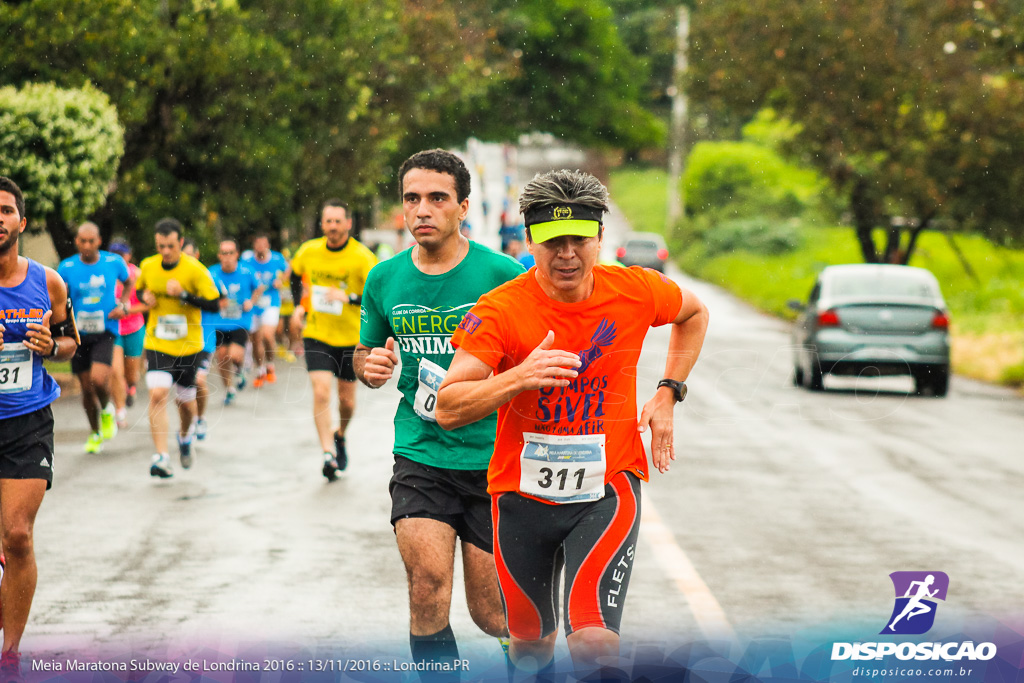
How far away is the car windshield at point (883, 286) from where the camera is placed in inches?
656

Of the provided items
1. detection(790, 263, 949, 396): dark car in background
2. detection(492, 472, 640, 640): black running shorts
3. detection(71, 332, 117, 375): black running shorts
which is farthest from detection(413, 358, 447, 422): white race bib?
detection(790, 263, 949, 396): dark car in background

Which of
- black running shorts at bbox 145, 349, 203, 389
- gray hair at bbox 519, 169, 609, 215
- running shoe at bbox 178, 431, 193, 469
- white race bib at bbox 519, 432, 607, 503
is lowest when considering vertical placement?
running shoe at bbox 178, 431, 193, 469

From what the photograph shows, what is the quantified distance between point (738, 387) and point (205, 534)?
12.9 m

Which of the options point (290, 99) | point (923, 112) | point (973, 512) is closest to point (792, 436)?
point (973, 512)

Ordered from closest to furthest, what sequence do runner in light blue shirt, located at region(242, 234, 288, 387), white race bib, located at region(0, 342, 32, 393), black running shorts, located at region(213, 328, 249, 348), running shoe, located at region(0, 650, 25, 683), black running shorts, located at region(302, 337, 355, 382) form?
running shoe, located at region(0, 650, 25, 683)
white race bib, located at region(0, 342, 32, 393)
black running shorts, located at region(302, 337, 355, 382)
black running shorts, located at region(213, 328, 249, 348)
runner in light blue shirt, located at region(242, 234, 288, 387)

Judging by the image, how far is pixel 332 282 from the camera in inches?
383

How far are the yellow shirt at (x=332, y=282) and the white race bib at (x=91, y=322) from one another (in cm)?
228

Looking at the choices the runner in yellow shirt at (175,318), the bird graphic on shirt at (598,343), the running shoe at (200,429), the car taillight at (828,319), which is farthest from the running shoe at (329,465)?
the car taillight at (828,319)

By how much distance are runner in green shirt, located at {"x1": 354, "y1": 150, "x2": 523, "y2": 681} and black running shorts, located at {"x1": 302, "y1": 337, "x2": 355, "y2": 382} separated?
15.9 ft

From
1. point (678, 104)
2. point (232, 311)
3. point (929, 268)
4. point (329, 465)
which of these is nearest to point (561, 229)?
point (329, 465)

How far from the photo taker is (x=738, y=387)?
65.3ft

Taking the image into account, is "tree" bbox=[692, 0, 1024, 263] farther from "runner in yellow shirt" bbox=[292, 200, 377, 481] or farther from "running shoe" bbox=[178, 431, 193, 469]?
"running shoe" bbox=[178, 431, 193, 469]

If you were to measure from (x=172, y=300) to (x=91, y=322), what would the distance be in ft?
4.19

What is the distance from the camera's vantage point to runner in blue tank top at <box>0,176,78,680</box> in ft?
16.9
